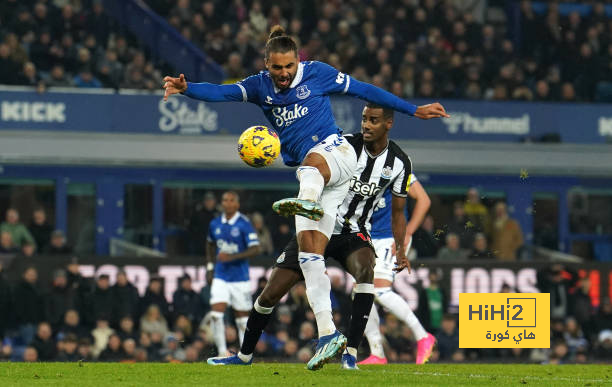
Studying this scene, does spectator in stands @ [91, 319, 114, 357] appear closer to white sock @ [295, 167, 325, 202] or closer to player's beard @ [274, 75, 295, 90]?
player's beard @ [274, 75, 295, 90]

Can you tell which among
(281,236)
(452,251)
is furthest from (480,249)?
(281,236)

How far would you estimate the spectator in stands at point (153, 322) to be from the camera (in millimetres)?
18000

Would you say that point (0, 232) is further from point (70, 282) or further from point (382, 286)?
point (382, 286)

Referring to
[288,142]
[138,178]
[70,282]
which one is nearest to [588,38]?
[138,178]

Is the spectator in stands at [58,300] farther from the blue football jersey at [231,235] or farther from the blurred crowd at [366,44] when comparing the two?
the blurred crowd at [366,44]

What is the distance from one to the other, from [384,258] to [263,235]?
322 inches

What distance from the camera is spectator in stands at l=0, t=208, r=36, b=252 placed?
63.7ft

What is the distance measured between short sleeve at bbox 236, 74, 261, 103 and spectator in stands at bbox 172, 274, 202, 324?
9114 mm

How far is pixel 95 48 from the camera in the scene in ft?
71.8

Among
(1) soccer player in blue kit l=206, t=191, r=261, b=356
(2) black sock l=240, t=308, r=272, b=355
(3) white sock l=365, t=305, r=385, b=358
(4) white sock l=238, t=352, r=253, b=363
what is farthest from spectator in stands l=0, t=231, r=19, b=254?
(2) black sock l=240, t=308, r=272, b=355

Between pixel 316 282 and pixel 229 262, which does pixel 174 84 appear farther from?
pixel 229 262

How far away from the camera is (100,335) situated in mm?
17500

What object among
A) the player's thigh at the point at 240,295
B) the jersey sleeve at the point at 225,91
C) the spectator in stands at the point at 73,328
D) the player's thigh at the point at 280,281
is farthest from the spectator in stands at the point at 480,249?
the jersey sleeve at the point at 225,91

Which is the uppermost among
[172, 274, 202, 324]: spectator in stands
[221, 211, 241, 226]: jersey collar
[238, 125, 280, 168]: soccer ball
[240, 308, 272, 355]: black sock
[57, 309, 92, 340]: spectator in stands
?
[238, 125, 280, 168]: soccer ball
